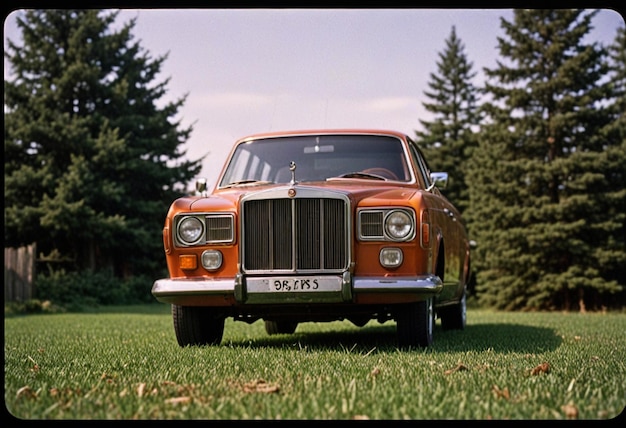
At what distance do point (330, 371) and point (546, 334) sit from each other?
4.77 meters

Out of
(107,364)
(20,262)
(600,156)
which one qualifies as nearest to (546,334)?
(107,364)

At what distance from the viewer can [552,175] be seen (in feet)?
81.6

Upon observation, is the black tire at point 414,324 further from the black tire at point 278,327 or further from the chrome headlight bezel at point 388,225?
the black tire at point 278,327

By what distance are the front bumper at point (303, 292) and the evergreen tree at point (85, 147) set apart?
19945 mm

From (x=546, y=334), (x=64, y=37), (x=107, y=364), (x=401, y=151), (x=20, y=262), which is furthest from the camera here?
(x=64, y=37)

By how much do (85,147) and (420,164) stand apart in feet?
68.6

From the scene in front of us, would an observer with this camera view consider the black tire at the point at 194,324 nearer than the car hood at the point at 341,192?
No

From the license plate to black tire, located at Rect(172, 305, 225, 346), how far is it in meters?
0.82

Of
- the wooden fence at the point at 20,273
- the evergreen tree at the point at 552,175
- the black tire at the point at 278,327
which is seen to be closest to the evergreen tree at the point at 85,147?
the wooden fence at the point at 20,273

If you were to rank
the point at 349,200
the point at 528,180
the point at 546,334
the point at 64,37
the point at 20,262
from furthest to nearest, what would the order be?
the point at 64,37 < the point at 528,180 < the point at 20,262 < the point at 546,334 < the point at 349,200

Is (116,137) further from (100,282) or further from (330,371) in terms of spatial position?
(330,371)

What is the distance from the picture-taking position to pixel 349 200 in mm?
6031

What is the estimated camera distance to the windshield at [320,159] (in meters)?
7.19

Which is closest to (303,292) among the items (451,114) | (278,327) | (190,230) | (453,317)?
(190,230)
